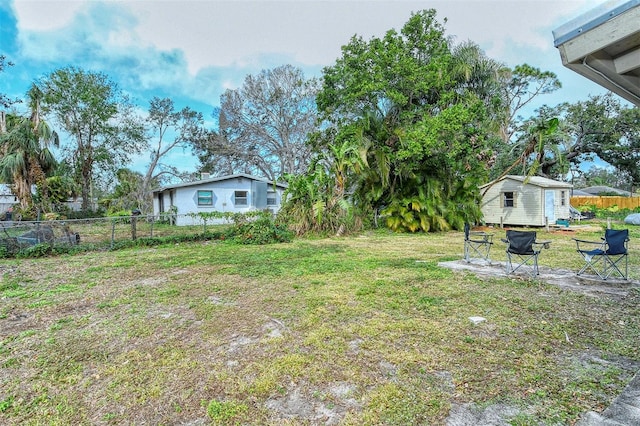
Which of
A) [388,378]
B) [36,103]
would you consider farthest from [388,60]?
[36,103]

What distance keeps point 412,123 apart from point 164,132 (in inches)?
826

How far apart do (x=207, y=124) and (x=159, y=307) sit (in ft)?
82.7

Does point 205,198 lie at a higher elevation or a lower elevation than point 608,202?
higher

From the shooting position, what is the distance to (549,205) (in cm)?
1385

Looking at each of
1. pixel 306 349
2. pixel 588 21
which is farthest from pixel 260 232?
pixel 588 21

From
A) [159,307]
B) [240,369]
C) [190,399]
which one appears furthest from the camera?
[159,307]

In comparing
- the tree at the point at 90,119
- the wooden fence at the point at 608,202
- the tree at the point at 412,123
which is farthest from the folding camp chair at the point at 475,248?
the tree at the point at 90,119

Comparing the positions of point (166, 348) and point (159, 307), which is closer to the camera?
point (166, 348)

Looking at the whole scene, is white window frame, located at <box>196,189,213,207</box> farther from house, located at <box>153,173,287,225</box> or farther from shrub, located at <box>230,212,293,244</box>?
shrub, located at <box>230,212,293,244</box>

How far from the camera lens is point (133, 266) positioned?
674 cm

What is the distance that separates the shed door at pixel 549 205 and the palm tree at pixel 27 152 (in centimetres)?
2015

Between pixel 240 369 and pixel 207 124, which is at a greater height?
pixel 207 124

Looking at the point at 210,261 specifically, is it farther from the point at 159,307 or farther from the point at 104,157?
the point at 104,157

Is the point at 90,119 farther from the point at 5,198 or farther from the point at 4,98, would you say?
the point at 4,98
